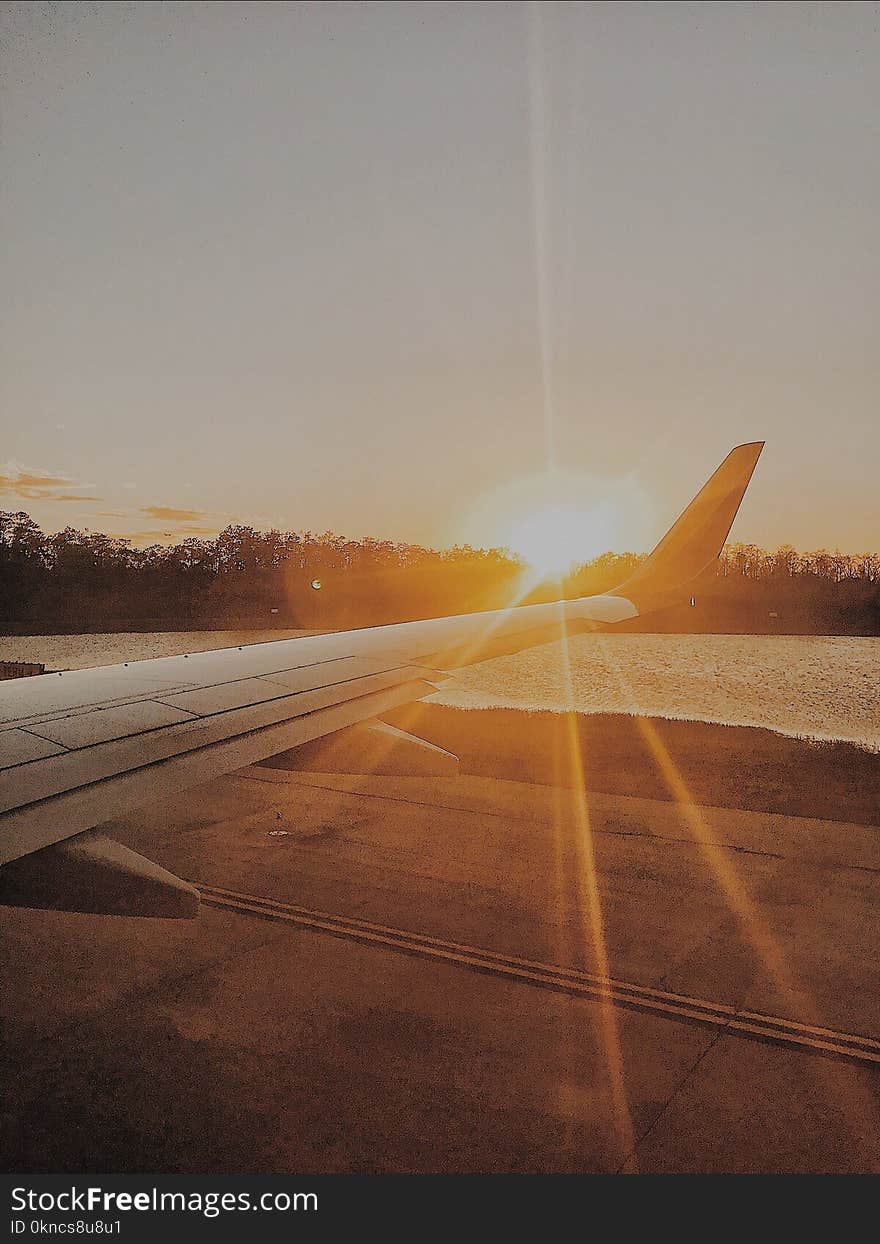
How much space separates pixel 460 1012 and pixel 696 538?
600 centimetres

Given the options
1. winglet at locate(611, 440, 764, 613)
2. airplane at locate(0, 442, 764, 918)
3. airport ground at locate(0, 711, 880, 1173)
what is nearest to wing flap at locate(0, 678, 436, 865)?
airplane at locate(0, 442, 764, 918)

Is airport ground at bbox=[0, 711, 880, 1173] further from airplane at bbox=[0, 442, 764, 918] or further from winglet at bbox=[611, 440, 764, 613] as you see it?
winglet at bbox=[611, 440, 764, 613]

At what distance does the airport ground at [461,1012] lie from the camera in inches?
180

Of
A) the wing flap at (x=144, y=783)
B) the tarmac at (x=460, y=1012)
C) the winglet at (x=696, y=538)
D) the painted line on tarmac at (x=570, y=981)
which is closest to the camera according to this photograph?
the wing flap at (x=144, y=783)

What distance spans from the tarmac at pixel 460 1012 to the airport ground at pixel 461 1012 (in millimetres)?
22

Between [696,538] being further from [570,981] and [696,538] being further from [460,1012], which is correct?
[460,1012]

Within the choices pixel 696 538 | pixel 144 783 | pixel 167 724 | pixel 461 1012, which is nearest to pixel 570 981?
pixel 461 1012

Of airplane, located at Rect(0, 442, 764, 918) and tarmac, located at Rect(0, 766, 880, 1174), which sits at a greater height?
airplane, located at Rect(0, 442, 764, 918)

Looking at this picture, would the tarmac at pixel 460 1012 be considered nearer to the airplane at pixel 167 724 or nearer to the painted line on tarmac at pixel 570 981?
the painted line on tarmac at pixel 570 981

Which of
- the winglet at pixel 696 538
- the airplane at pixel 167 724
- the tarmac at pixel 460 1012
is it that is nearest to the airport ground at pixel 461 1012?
the tarmac at pixel 460 1012

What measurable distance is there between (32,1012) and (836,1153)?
5.48 m

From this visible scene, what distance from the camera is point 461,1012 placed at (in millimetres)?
5926

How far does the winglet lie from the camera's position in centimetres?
904

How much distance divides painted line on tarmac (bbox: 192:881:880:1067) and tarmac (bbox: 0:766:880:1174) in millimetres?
28
